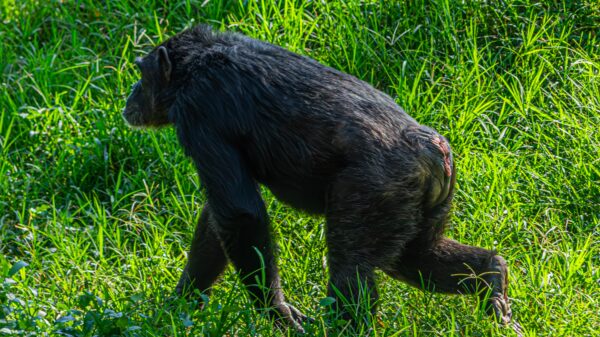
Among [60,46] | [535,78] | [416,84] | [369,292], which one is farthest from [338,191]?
[60,46]

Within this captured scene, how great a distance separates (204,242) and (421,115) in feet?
5.50

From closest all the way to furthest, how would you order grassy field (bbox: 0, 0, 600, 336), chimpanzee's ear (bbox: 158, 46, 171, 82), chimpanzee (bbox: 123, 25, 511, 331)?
chimpanzee (bbox: 123, 25, 511, 331)
grassy field (bbox: 0, 0, 600, 336)
chimpanzee's ear (bbox: 158, 46, 171, 82)

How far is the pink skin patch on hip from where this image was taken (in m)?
4.57

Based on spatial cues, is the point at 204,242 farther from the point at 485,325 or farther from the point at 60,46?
the point at 60,46

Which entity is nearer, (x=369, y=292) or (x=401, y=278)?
(x=369, y=292)

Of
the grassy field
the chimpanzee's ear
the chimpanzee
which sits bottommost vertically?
A: the grassy field

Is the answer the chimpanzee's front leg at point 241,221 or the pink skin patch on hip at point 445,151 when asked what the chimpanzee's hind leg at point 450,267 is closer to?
the pink skin patch on hip at point 445,151

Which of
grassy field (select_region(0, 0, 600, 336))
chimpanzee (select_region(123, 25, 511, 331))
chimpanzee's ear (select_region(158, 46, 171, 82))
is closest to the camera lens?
chimpanzee (select_region(123, 25, 511, 331))

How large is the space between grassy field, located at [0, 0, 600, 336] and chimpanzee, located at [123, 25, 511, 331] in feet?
0.58

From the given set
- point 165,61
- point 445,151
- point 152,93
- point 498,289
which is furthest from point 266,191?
point 498,289

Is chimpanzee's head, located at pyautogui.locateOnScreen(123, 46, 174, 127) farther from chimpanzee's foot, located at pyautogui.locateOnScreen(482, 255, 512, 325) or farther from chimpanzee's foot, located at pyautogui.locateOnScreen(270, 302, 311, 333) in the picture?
chimpanzee's foot, located at pyautogui.locateOnScreen(482, 255, 512, 325)

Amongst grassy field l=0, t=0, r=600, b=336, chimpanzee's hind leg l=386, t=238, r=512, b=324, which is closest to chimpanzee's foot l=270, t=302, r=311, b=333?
grassy field l=0, t=0, r=600, b=336

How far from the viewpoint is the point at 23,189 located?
615 centimetres

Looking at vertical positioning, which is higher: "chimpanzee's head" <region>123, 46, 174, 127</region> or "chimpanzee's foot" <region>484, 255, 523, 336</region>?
"chimpanzee's head" <region>123, 46, 174, 127</region>
